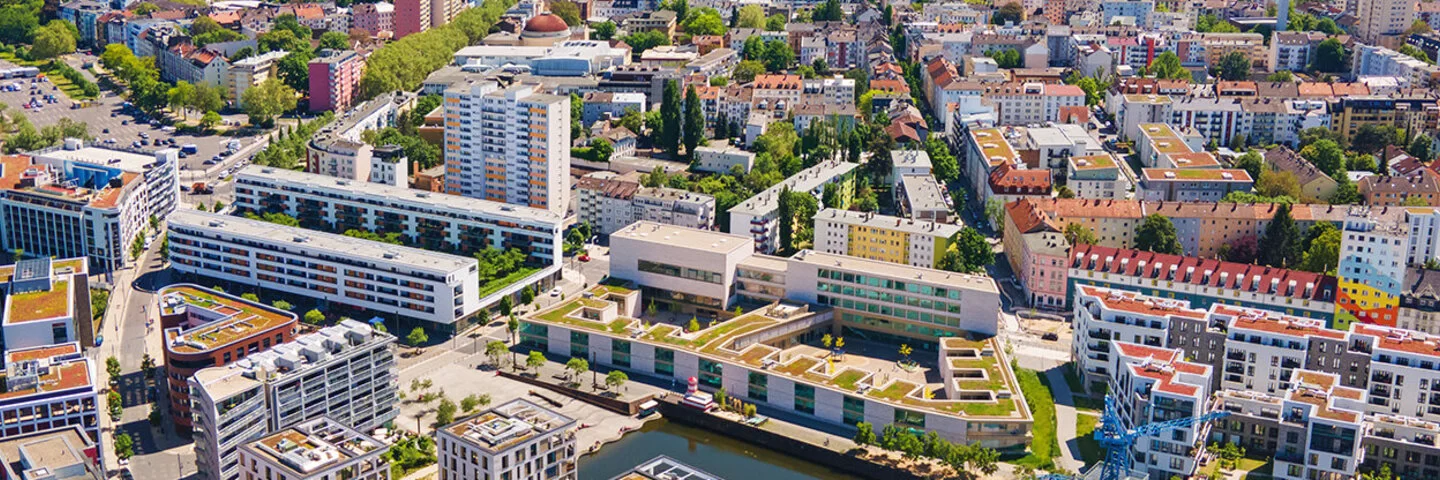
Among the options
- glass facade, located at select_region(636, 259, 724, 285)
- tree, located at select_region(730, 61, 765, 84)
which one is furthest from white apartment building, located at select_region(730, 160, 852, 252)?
tree, located at select_region(730, 61, 765, 84)

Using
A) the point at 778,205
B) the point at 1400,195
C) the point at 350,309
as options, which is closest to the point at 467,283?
the point at 350,309

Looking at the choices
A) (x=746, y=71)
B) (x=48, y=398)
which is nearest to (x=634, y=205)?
(x=48, y=398)

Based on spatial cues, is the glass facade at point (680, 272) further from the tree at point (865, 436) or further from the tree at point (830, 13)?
the tree at point (830, 13)

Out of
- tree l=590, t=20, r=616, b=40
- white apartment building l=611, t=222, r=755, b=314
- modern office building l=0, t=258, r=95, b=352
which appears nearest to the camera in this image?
modern office building l=0, t=258, r=95, b=352

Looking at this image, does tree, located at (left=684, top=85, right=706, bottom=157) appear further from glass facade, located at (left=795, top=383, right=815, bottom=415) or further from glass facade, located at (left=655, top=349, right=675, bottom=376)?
glass facade, located at (left=795, top=383, right=815, bottom=415)

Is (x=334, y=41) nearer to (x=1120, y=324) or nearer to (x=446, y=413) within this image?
(x=446, y=413)

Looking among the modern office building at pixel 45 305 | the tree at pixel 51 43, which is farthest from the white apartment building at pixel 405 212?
the tree at pixel 51 43

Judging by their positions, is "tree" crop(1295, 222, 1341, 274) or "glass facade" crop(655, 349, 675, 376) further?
"tree" crop(1295, 222, 1341, 274)
